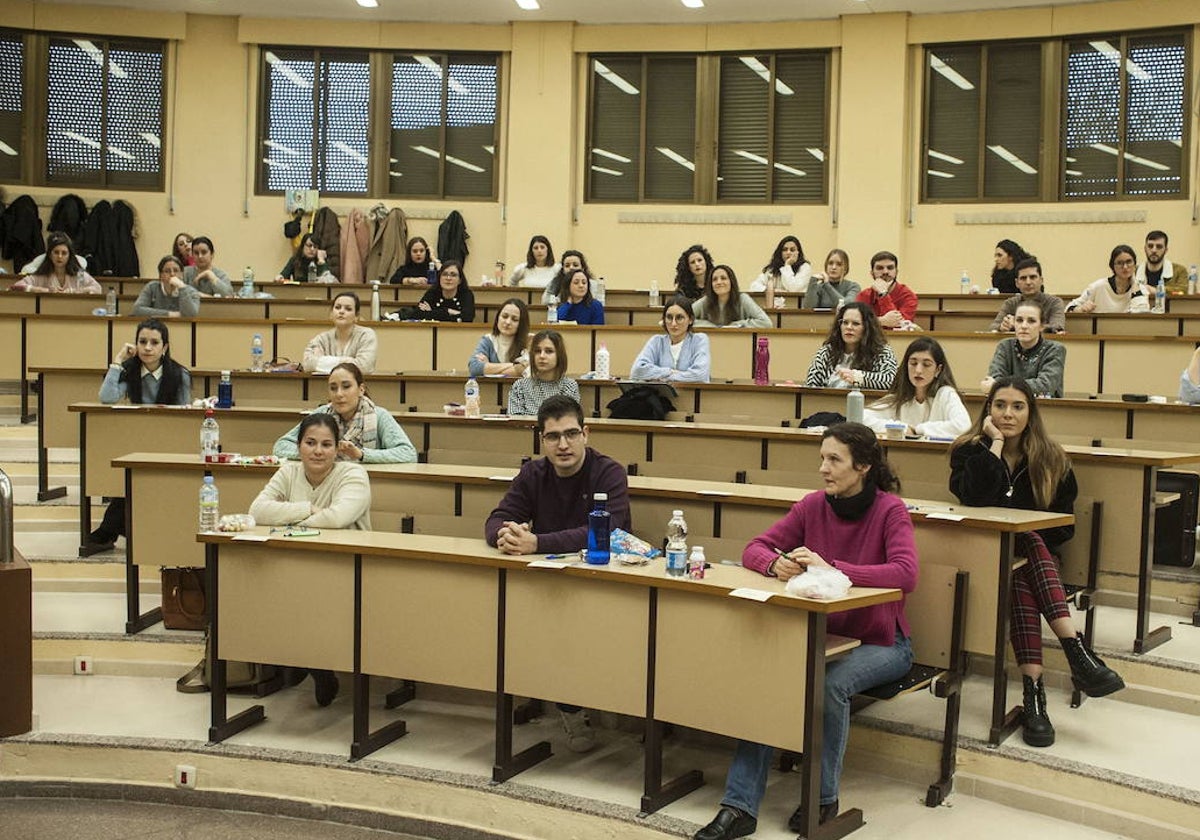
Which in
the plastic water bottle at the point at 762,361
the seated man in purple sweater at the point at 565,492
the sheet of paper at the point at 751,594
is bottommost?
the sheet of paper at the point at 751,594

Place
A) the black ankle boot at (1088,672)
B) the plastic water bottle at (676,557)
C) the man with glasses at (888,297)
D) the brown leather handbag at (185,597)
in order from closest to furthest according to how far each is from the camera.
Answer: the plastic water bottle at (676,557) < the black ankle boot at (1088,672) < the brown leather handbag at (185,597) < the man with glasses at (888,297)

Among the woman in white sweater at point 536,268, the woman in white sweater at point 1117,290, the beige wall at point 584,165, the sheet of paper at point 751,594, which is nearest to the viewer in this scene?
the sheet of paper at point 751,594

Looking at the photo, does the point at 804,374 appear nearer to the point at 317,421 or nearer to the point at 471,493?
the point at 471,493

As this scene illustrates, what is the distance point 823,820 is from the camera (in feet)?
11.5

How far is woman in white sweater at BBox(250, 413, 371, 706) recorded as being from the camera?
458 cm

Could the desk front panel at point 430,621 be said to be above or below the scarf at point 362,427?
below

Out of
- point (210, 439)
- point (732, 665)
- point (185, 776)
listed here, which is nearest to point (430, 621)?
point (185, 776)

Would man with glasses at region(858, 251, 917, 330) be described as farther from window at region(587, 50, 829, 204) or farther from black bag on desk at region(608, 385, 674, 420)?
window at region(587, 50, 829, 204)

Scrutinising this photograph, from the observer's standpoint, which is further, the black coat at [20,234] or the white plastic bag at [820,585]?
the black coat at [20,234]

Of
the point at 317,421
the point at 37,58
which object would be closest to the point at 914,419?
Result: the point at 317,421

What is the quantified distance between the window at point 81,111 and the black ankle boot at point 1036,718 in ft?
35.7

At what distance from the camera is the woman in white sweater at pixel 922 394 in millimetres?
5316

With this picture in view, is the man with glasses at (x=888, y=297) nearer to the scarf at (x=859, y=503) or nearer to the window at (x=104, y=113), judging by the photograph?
the scarf at (x=859, y=503)

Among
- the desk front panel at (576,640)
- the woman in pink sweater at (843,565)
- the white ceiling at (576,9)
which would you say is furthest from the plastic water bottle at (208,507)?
the white ceiling at (576,9)
